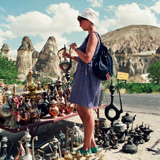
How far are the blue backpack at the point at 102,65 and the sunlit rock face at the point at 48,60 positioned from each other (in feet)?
66.2

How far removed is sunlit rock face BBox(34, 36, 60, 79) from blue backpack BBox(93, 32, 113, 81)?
20.2 meters

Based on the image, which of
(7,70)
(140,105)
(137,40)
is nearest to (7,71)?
(7,70)

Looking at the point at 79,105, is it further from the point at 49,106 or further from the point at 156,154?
the point at 156,154

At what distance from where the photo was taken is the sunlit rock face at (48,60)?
2267 centimetres

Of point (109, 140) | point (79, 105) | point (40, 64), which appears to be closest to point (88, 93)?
point (79, 105)

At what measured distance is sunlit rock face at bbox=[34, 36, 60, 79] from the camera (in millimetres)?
22672

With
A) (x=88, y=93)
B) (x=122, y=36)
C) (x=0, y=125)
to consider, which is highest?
(x=122, y=36)

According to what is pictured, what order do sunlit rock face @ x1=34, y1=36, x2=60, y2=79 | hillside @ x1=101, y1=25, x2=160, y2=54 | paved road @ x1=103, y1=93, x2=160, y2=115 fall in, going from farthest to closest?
hillside @ x1=101, y1=25, x2=160, y2=54
sunlit rock face @ x1=34, y1=36, x2=60, y2=79
paved road @ x1=103, y1=93, x2=160, y2=115

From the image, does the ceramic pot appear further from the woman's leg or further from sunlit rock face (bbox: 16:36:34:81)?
sunlit rock face (bbox: 16:36:34:81)

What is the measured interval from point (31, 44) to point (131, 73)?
18.0m

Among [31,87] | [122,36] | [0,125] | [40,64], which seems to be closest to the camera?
[0,125]

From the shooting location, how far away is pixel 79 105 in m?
2.52

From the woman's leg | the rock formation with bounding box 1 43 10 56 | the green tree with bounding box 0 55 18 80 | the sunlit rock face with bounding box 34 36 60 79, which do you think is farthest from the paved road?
the rock formation with bounding box 1 43 10 56

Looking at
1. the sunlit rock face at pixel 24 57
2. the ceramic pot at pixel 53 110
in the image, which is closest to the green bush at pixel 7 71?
the sunlit rock face at pixel 24 57
